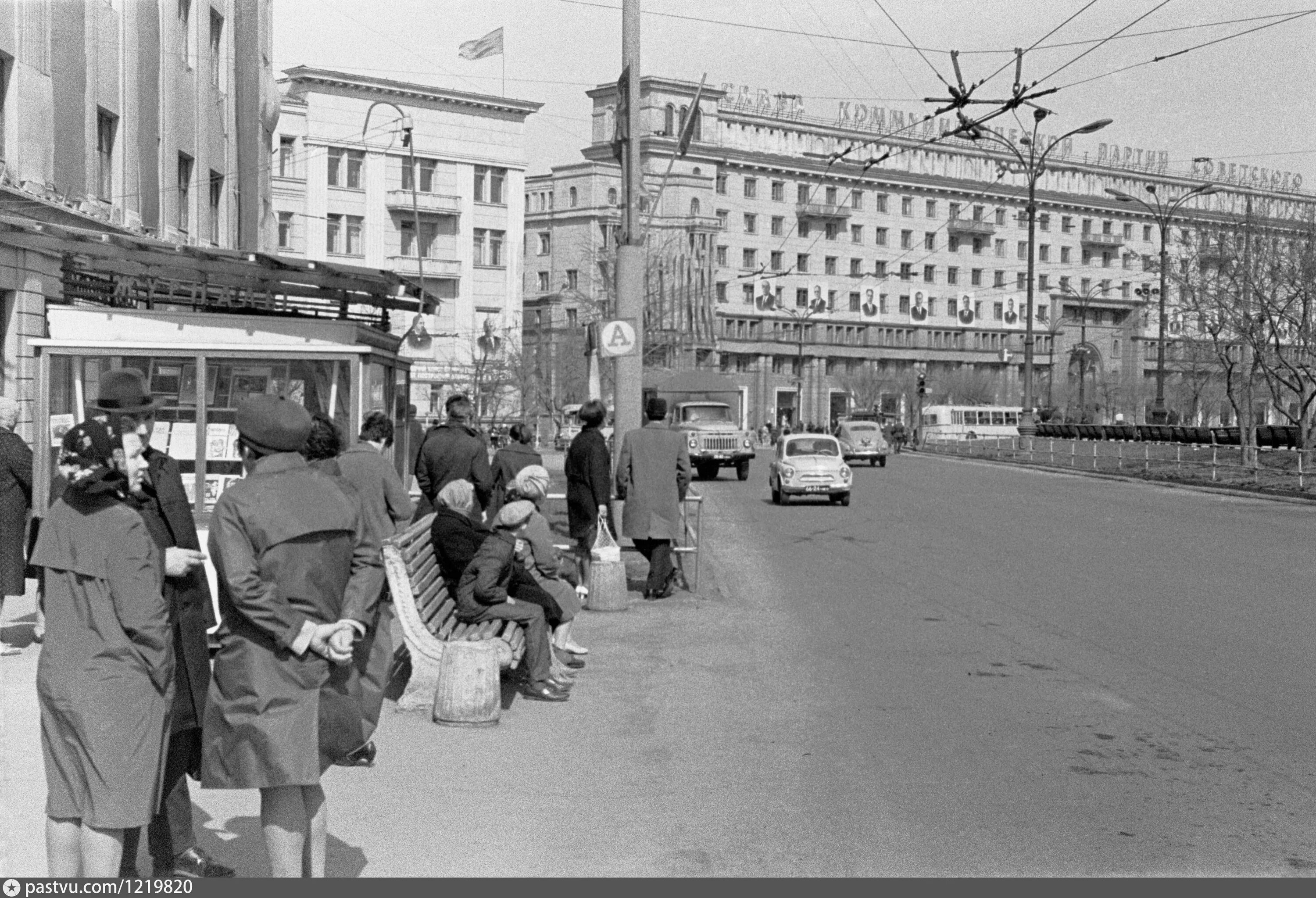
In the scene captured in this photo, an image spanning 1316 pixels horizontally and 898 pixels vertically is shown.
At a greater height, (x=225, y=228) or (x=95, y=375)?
(x=225, y=228)

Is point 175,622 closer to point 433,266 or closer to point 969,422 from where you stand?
point 433,266

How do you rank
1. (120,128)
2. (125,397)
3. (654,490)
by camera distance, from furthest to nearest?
(120,128) < (654,490) < (125,397)

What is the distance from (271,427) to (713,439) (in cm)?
3786

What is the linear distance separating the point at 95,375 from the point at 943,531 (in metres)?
14.5

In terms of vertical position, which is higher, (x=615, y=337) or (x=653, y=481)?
(x=615, y=337)

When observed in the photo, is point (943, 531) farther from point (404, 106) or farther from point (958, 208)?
point (958, 208)

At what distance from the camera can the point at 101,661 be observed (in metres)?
4.74

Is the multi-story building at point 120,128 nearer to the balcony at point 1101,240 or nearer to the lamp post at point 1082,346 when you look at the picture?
the lamp post at point 1082,346

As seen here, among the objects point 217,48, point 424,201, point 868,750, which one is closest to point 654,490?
point 868,750

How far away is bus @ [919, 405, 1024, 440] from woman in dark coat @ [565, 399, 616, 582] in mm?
70330

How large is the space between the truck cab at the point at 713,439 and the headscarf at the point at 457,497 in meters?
31.6

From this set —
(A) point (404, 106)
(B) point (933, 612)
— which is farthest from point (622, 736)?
(A) point (404, 106)

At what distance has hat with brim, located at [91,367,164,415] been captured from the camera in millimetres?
A: 5418

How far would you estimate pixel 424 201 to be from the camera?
236 ft
